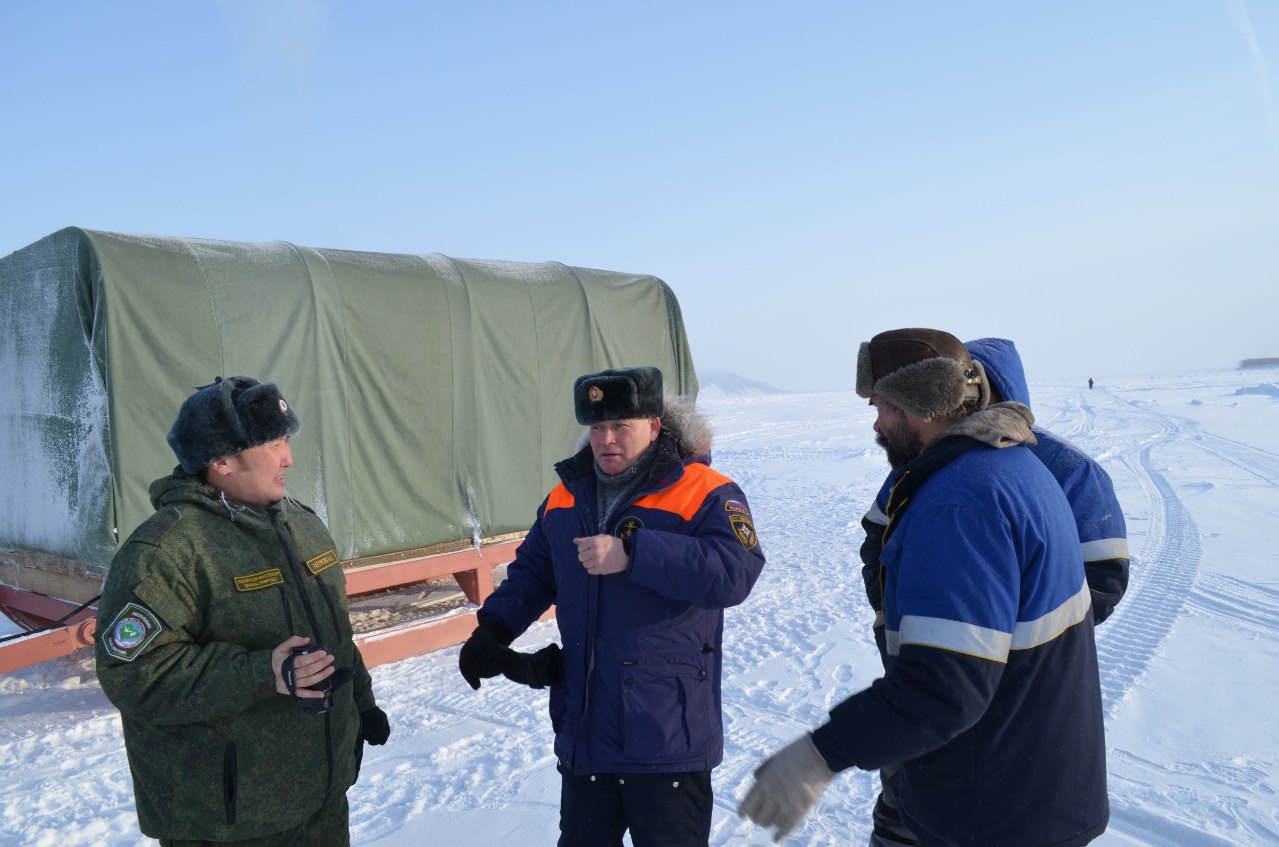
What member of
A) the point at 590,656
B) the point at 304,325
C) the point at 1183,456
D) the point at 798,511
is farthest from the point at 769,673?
the point at 1183,456

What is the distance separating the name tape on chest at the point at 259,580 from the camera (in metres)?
2.11

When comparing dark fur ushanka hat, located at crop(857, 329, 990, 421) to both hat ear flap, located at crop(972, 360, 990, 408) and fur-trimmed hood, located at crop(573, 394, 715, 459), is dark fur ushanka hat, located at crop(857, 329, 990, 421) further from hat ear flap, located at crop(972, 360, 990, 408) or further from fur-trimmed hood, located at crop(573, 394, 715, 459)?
fur-trimmed hood, located at crop(573, 394, 715, 459)

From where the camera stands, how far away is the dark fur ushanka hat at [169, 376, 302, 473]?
7.01ft

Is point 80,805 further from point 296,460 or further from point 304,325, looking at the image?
point 304,325

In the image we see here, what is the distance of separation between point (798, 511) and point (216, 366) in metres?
7.82

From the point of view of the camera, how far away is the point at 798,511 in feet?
35.9

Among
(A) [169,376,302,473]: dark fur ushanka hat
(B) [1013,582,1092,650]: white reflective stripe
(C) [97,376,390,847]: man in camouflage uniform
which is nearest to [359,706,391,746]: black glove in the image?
(C) [97,376,390,847]: man in camouflage uniform

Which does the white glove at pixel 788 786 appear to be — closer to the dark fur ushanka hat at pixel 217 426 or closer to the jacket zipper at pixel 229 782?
the jacket zipper at pixel 229 782

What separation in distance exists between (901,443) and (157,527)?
190 cm

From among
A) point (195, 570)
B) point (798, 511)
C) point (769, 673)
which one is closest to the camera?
point (195, 570)

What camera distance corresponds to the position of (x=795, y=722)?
14.0ft

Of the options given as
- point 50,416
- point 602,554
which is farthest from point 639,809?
point 50,416

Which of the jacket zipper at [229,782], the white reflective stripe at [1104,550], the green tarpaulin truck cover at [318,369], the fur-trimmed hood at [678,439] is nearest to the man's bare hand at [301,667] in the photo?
the jacket zipper at [229,782]

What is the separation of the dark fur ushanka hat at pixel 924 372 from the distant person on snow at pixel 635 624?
2.25ft
